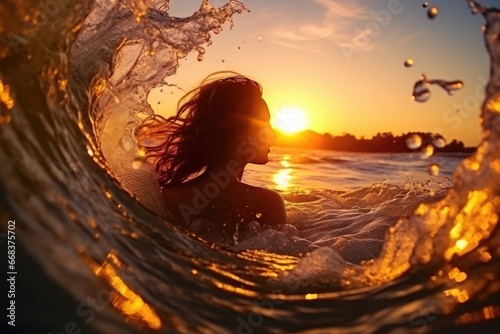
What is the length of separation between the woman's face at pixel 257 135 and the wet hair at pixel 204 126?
0.05m

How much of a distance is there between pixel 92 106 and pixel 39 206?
1.54 meters

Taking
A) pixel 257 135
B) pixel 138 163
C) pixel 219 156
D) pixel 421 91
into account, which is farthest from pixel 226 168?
pixel 421 91

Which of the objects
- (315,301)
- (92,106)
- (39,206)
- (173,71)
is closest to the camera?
(39,206)

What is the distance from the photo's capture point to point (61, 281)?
182 centimetres

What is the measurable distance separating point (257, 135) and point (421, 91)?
4.86 ft

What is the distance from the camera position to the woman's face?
12.8ft

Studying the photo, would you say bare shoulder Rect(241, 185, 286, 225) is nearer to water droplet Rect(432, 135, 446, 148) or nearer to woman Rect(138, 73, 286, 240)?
woman Rect(138, 73, 286, 240)

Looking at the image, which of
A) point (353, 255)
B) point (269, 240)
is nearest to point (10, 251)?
point (269, 240)

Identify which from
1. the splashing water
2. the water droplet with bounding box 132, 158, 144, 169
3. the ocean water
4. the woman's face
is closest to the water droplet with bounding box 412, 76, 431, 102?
the splashing water

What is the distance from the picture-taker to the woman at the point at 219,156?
12.2 feet

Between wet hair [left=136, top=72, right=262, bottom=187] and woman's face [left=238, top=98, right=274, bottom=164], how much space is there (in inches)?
1.8

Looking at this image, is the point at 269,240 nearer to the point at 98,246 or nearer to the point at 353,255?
the point at 353,255

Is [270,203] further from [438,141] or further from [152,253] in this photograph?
[152,253]

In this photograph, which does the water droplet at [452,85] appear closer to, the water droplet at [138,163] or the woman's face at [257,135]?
the woman's face at [257,135]
